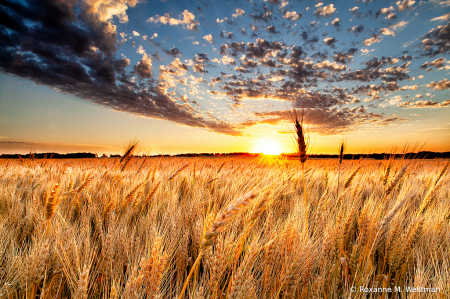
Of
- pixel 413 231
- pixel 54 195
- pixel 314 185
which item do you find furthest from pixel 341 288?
pixel 314 185

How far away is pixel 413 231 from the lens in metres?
1.42

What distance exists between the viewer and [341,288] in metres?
1.29

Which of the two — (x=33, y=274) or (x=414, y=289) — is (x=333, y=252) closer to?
(x=414, y=289)

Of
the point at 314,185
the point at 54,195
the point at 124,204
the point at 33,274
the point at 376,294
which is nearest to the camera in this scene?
the point at 33,274

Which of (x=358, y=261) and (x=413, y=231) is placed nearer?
(x=358, y=261)

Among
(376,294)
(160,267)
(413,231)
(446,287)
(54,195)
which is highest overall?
(54,195)

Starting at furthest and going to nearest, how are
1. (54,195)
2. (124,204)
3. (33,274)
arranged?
(124,204), (54,195), (33,274)

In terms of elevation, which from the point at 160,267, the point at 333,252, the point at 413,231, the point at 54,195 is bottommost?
the point at 333,252

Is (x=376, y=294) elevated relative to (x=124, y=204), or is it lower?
lower

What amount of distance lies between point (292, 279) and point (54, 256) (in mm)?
1522

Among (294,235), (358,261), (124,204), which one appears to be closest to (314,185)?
(358,261)

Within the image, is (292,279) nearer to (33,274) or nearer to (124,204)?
(33,274)

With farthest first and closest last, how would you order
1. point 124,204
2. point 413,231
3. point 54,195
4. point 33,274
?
point 124,204 < point 413,231 < point 54,195 < point 33,274

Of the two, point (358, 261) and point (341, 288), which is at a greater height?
point (358, 261)
